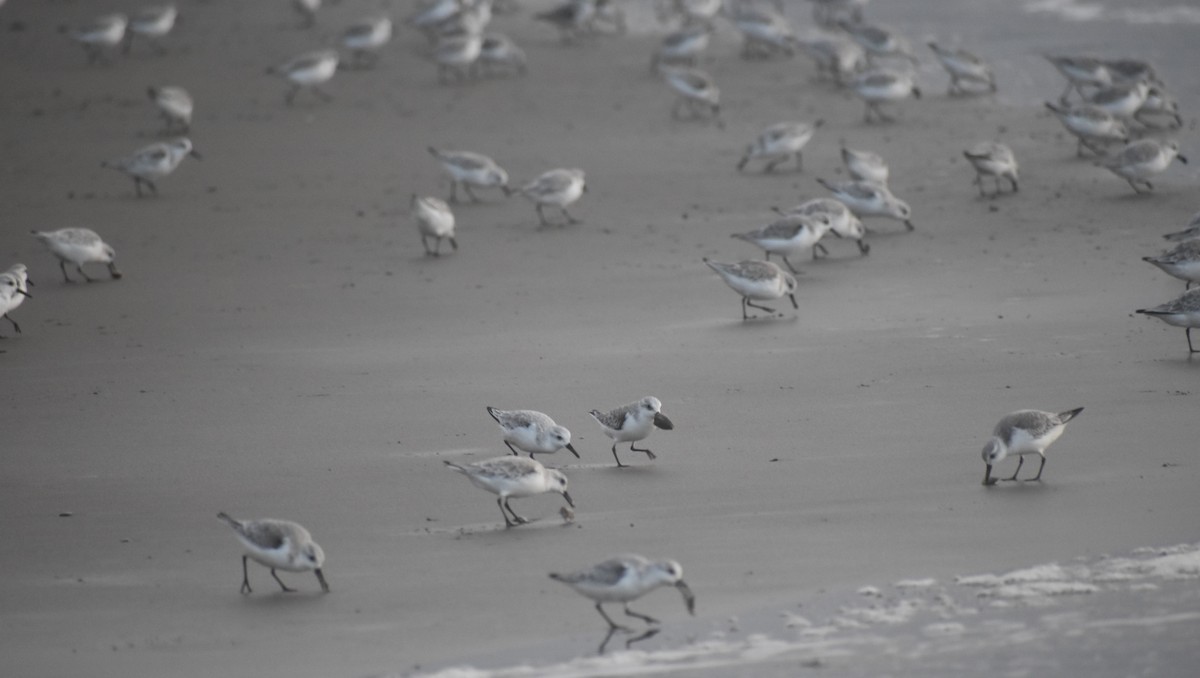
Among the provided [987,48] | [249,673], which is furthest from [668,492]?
[987,48]

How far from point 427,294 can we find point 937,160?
20.5ft

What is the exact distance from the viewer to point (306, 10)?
23.0 metres

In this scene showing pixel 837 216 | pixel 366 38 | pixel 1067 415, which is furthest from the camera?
pixel 366 38

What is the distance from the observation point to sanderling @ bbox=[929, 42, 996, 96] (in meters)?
19.1

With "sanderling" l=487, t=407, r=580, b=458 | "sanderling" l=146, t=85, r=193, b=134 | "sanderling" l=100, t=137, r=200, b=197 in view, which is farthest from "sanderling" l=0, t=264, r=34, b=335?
"sanderling" l=146, t=85, r=193, b=134

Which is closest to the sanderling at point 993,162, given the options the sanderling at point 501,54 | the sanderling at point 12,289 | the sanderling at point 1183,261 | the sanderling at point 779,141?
the sanderling at point 779,141

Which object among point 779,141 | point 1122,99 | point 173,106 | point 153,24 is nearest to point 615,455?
point 779,141

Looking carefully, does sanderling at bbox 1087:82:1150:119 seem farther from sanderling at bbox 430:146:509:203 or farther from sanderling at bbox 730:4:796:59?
sanderling at bbox 430:146:509:203

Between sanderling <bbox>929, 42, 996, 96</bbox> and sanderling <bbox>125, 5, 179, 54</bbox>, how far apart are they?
10223 millimetres

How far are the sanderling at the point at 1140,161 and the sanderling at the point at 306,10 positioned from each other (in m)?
12.7

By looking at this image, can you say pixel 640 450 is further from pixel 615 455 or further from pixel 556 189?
pixel 556 189

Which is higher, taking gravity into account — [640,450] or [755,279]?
[640,450]

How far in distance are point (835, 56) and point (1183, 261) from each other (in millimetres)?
9232

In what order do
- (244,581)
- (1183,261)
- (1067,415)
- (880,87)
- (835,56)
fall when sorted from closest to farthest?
1. (244,581)
2. (1067,415)
3. (1183,261)
4. (880,87)
5. (835,56)
